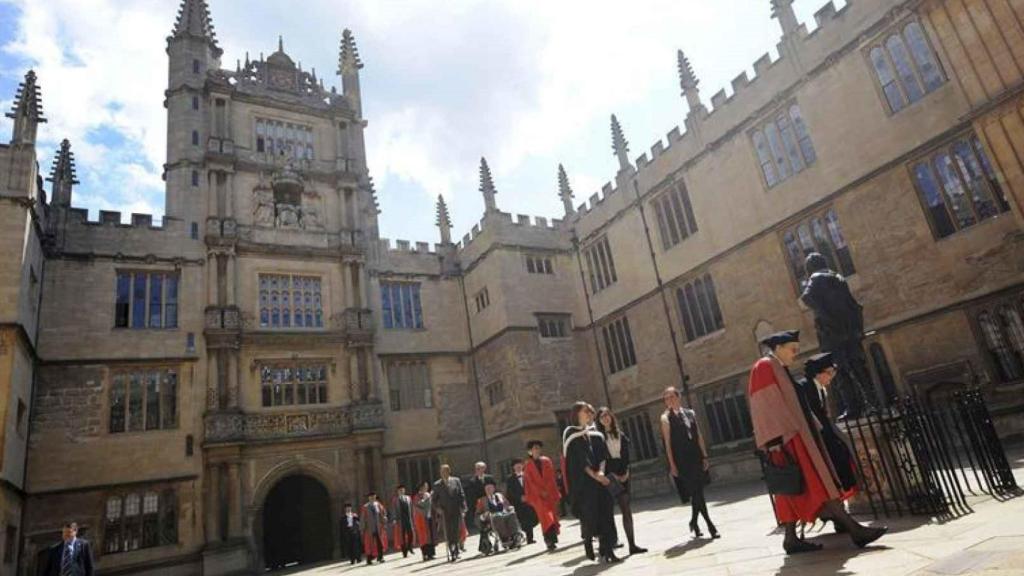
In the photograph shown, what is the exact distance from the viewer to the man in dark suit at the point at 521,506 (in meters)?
10.9

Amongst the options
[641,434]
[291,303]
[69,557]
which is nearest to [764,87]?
[641,434]

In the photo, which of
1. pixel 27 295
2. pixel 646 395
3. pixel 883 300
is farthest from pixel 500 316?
pixel 27 295

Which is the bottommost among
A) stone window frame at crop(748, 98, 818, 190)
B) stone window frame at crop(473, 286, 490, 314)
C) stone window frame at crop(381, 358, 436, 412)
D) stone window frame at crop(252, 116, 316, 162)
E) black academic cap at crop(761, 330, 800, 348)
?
black academic cap at crop(761, 330, 800, 348)

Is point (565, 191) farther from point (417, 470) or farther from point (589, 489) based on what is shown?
point (589, 489)

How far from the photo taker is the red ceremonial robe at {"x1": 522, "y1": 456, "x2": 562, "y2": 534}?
935cm

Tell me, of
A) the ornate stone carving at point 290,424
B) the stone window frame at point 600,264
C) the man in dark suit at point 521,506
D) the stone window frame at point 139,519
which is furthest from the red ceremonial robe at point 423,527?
the stone window frame at point 600,264

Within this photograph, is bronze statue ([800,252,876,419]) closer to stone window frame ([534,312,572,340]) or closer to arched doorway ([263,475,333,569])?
stone window frame ([534,312,572,340])

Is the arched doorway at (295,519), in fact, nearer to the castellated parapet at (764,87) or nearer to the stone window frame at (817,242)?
the castellated parapet at (764,87)

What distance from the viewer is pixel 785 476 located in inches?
186

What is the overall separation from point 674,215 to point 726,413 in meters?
6.42

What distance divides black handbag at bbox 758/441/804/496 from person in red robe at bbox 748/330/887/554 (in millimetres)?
28

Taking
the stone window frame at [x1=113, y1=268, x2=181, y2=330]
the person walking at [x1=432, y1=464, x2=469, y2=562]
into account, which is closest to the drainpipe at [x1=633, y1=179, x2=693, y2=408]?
the person walking at [x1=432, y1=464, x2=469, y2=562]

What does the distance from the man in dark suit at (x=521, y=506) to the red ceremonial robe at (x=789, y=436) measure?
672 centimetres

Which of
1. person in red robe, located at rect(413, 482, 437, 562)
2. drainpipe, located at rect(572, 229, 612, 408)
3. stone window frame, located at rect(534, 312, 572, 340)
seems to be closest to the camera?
person in red robe, located at rect(413, 482, 437, 562)
